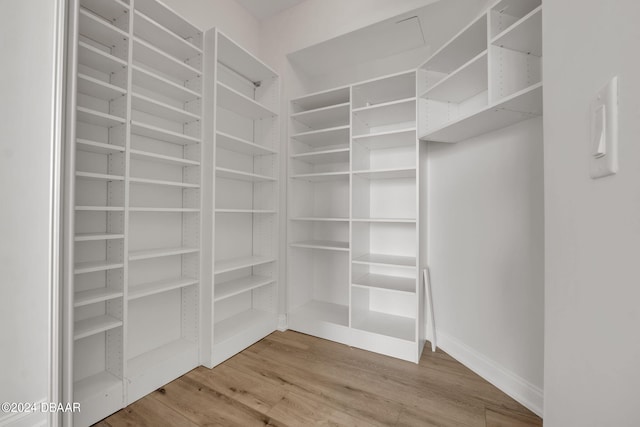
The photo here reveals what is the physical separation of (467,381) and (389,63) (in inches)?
113

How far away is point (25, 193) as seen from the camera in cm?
130

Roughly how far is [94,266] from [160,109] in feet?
3.59

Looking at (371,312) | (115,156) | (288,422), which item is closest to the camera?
(288,422)

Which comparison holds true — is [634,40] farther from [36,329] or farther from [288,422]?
[36,329]

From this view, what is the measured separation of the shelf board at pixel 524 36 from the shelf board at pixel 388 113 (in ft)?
2.27

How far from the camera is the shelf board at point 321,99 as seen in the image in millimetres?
2504

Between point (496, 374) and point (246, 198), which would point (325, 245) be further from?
point (496, 374)

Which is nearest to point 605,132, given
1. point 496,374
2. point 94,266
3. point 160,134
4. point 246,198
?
point 496,374

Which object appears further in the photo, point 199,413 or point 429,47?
point 429,47

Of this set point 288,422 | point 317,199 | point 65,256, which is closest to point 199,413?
point 288,422

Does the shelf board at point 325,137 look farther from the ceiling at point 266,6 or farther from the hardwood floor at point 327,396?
the hardwood floor at point 327,396

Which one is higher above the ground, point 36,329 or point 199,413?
point 36,329

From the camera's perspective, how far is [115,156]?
163 centimetres

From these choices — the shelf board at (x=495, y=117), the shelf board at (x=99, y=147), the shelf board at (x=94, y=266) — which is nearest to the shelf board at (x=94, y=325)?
the shelf board at (x=94, y=266)
